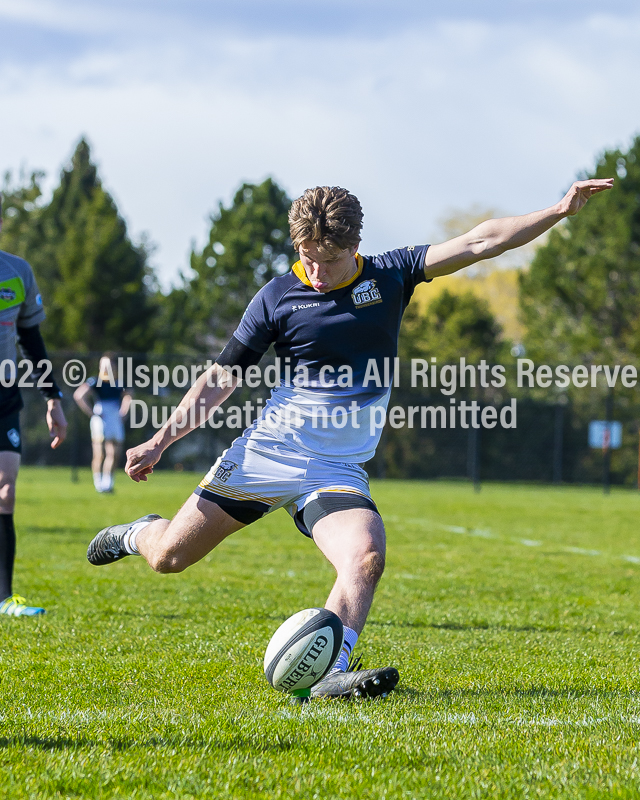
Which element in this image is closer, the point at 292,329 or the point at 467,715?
the point at 467,715

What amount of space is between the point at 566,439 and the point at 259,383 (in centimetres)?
1160

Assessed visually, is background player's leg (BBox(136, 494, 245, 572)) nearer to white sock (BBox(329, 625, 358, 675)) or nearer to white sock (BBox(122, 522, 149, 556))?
white sock (BBox(122, 522, 149, 556))

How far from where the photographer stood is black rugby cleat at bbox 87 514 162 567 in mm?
4523

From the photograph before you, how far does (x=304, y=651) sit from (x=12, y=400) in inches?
116

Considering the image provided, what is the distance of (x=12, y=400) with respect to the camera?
560 cm

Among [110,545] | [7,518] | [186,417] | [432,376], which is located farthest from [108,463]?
[432,376]

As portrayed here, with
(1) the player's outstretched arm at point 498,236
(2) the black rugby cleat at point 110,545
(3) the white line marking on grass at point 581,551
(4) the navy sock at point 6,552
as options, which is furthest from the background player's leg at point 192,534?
(3) the white line marking on grass at point 581,551

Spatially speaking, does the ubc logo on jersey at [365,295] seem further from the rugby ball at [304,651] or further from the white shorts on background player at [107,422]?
the white shorts on background player at [107,422]

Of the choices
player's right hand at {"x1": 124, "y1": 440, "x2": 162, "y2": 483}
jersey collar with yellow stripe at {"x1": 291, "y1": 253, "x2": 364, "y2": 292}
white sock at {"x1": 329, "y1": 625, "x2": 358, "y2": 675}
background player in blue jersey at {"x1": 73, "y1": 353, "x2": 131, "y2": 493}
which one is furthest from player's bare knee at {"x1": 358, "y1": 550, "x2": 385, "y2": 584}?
background player in blue jersey at {"x1": 73, "y1": 353, "x2": 131, "y2": 493}

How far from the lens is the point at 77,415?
2605cm

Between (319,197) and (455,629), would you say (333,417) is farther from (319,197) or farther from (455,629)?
(455,629)

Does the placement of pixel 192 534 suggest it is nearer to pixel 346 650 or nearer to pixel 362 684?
pixel 346 650

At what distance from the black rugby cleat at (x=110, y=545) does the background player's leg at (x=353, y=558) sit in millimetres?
1087

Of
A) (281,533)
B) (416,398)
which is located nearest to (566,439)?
(416,398)
